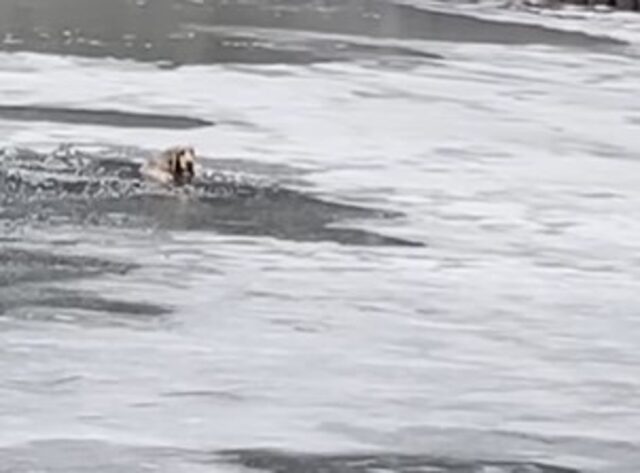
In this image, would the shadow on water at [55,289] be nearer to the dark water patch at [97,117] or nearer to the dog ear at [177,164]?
the dog ear at [177,164]

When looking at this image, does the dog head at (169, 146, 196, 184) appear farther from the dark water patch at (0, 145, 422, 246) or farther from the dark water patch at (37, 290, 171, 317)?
the dark water patch at (37, 290, 171, 317)

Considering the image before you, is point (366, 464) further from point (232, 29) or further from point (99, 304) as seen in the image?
point (232, 29)

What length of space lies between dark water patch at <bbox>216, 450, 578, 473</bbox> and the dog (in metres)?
6.17

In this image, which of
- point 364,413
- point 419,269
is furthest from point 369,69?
point 364,413

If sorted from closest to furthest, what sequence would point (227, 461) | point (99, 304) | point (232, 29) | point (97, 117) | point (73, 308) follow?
1. point (227, 461)
2. point (73, 308)
3. point (99, 304)
4. point (97, 117)
5. point (232, 29)

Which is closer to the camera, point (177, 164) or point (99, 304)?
point (99, 304)

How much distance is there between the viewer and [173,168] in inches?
523

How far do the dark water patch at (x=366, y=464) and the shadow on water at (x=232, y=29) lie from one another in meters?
14.6

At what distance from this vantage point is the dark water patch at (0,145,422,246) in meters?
11.6

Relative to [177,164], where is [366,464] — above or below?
below

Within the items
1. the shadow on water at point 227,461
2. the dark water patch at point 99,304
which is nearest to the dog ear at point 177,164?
the dark water patch at point 99,304

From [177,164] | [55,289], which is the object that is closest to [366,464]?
[55,289]

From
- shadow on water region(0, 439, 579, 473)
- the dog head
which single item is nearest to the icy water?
shadow on water region(0, 439, 579, 473)

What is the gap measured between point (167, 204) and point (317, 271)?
225cm
